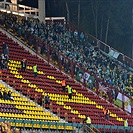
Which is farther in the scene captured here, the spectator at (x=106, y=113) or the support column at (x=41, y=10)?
the support column at (x=41, y=10)

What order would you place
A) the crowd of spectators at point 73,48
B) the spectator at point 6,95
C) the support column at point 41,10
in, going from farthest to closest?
the support column at point 41,10
the crowd of spectators at point 73,48
the spectator at point 6,95

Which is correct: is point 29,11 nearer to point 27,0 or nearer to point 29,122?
point 27,0

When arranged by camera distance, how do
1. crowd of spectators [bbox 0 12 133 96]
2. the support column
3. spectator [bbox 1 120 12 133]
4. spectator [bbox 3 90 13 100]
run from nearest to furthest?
spectator [bbox 1 120 12 133]
spectator [bbox 3 90 13 100]
crowd of spectators [bbox 0 12 133 96]
the support column

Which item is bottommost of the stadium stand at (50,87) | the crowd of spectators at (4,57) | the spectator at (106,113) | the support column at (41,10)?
the spectator at (106,113)

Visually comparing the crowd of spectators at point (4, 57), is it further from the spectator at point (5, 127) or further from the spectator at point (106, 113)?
the spectator at point (5, 127)

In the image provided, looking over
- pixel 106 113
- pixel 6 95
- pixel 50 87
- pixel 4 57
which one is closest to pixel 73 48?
pixel 50 87

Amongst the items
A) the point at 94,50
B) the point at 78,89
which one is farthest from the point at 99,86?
the point at 94,50

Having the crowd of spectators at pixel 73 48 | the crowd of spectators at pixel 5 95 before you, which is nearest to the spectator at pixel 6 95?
the crowd of spectators at pixel 5 95

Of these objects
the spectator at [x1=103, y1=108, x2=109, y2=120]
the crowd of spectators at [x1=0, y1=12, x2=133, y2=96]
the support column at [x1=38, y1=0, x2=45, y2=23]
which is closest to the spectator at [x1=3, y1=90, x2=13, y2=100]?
the spectator at [x1=103, y1=108, x2=109, y2=120]

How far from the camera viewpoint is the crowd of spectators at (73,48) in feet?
141

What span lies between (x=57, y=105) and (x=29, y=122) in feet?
23.6

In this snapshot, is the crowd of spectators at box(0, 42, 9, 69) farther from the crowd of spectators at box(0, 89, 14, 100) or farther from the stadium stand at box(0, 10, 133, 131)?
the crowd of spectators at box(0, 89, 14, 100)

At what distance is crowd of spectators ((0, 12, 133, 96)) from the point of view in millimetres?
42938

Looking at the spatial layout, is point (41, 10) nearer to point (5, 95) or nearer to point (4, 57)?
point (4, 57)
